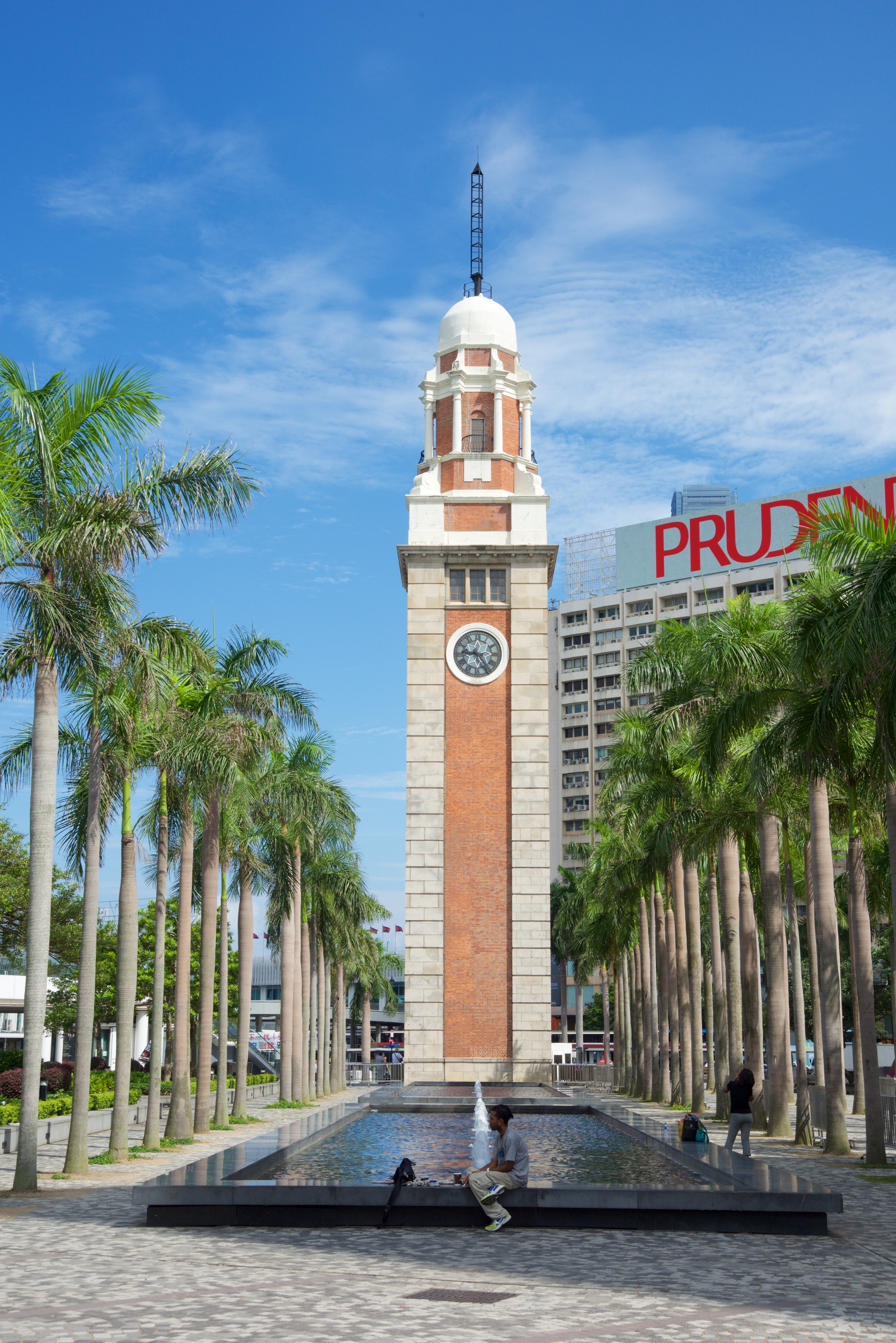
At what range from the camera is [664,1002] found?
41594mm

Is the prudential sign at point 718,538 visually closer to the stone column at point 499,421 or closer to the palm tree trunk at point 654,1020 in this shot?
the stone column at point 499,421

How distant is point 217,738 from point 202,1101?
908 cm

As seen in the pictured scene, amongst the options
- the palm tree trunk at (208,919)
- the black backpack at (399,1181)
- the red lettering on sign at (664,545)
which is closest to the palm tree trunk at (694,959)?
the palm tree trunk at (208,919)

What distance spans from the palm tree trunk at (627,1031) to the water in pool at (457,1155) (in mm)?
23736

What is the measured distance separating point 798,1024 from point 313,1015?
20500 millimetres

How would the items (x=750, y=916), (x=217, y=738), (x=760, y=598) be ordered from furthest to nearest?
1. (x=760, y=598)
2. (x=750, y=916)
3. (x=217, y=738)

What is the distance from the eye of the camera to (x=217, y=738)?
23.8 meters

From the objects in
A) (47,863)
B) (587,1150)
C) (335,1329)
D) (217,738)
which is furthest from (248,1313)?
(217,738)

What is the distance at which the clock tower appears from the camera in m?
43.7

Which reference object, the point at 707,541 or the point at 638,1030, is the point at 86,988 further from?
the point at 707,541

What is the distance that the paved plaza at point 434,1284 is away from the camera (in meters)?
8.80

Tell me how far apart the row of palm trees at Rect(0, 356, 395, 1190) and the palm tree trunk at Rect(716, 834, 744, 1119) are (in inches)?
374

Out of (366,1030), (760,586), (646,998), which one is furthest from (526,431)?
(760,586)

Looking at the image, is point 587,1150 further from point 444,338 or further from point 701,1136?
point 444,338
